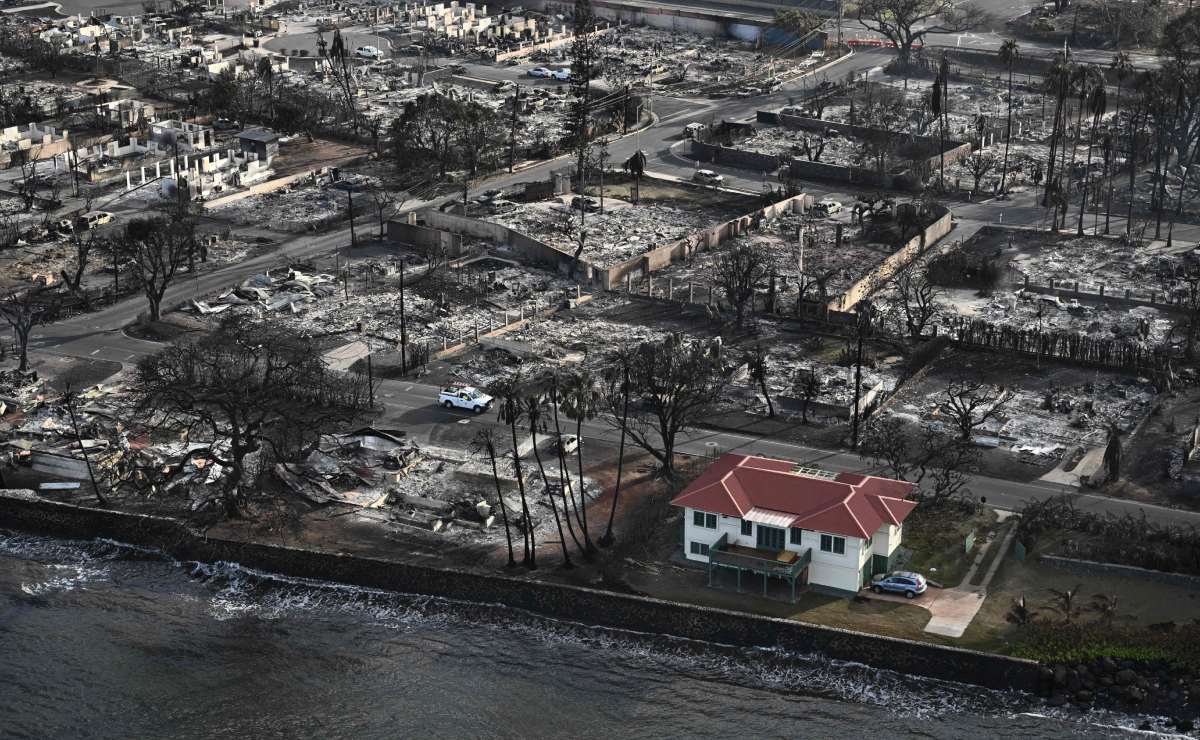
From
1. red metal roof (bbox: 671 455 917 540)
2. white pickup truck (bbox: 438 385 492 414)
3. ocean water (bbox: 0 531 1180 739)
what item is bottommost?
ocean water (bbox: 0 531 1180 739)

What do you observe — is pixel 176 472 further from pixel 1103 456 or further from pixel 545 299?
pixel 1103 456

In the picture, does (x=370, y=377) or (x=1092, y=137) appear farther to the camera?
(x=1092, y=137)

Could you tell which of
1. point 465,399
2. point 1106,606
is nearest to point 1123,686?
point 1106,606

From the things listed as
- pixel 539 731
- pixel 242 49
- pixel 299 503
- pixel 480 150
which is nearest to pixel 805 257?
pixel 480 150

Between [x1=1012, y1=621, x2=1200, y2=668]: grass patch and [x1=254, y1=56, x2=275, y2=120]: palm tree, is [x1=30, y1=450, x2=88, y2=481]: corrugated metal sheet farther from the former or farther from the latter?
[x1=254, y1=56, x2=275, y2=120]: palm tree

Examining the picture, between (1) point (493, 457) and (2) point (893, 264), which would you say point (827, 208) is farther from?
(1) point (493, 457)

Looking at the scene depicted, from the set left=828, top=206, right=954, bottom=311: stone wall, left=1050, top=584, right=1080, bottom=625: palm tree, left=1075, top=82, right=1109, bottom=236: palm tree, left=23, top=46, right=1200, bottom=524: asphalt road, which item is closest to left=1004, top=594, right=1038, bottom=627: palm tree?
left=1050, top=584, right=1080, bottom=625: palm tree

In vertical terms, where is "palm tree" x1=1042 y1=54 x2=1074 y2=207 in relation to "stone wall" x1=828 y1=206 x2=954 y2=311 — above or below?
above
